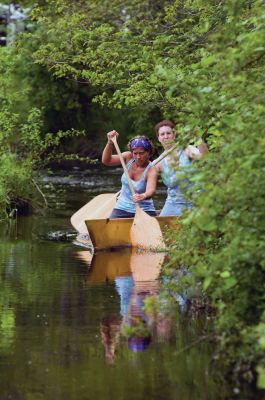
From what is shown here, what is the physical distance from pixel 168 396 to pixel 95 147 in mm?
30824

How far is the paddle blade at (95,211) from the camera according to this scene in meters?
17.5

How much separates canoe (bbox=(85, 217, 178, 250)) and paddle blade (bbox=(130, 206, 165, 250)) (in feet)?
0.51

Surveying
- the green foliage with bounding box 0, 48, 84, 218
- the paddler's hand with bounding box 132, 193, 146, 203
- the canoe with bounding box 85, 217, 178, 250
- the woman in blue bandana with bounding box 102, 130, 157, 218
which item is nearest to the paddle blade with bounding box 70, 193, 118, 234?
the woman in blue bandana with bounding box 102, 130, 157, 218

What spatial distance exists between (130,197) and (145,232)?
0.99 meters

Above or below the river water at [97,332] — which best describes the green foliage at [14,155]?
above

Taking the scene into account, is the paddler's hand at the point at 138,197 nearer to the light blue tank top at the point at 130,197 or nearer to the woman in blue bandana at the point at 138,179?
the woman in blue bandana at the point at 138,179

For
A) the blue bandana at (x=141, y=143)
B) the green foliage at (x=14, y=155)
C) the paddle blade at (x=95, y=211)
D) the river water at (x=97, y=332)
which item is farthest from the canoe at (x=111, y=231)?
the green foliage at (x=14, y=155)

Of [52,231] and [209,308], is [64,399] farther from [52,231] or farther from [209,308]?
[52,231]

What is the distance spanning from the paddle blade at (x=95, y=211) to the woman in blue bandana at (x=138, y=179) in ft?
2.89

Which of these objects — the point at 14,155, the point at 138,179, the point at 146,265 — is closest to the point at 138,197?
the point at 138,179

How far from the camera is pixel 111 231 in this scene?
15820 mm

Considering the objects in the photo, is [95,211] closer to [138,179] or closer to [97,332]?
[138,179]

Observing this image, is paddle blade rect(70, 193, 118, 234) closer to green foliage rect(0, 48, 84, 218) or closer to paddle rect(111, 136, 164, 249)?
green foliage rect(0, 48, 84, 218)

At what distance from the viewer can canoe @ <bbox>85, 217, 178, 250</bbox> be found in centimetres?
1552
